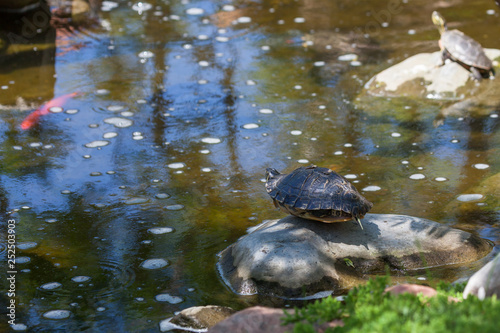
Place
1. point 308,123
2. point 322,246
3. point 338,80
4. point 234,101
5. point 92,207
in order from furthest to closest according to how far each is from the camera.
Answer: point 338,80
point 234,101
point 308,123
point 92,207
point 322,246

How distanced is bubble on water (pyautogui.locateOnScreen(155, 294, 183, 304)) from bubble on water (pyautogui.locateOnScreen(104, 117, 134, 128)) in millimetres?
4044

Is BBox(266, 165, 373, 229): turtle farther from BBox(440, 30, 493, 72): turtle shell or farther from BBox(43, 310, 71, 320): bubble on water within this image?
BBox(440, 30, 493, 72): turtle shell

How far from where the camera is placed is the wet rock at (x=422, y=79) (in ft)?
30.8

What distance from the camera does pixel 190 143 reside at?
806 centimetres

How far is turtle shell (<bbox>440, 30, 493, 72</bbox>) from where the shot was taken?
927 cm

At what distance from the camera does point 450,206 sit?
248 inches

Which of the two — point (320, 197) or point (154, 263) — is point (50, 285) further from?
point (320, 197)

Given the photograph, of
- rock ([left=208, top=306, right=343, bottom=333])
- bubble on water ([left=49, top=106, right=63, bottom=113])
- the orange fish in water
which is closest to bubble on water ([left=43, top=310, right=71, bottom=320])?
rock ([left=208, top=306, right=343, bottom=333])

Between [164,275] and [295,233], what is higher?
[295,233]

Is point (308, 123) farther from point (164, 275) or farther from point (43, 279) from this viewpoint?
point (43, 279)

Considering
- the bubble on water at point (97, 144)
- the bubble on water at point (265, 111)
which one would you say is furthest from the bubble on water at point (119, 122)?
the bubble on water at point (265, 111)

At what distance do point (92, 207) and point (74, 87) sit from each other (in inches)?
153

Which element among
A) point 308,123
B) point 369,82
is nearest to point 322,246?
point 308,123

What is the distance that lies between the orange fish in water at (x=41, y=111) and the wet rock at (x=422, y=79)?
4.85 meters
